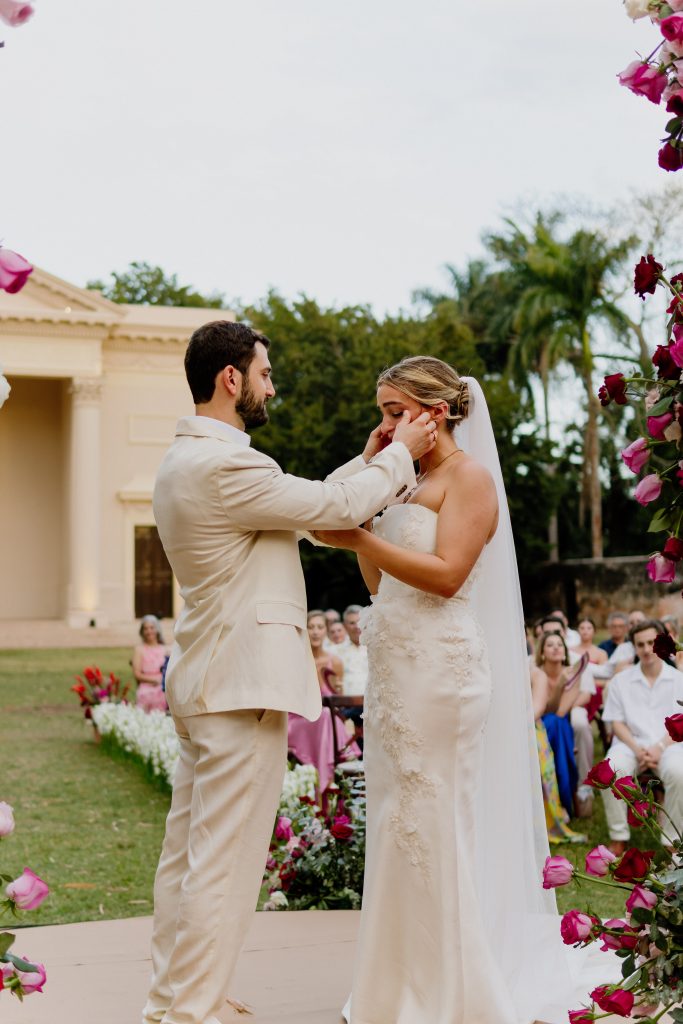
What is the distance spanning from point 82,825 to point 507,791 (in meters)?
6.79

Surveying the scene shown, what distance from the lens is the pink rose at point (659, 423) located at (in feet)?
9.82

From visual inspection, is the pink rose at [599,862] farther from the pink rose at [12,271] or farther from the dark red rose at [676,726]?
the pink rose at [12,271]

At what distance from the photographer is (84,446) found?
140 feet

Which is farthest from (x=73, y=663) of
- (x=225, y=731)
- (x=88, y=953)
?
(x=225, y=731)

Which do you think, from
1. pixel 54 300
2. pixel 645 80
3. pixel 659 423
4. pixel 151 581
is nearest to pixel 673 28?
pixel 645 80

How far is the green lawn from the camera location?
320 inches

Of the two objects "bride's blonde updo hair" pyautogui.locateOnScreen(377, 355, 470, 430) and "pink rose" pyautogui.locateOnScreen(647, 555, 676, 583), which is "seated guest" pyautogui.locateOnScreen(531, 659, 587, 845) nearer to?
"bride's blonde updo hair" pyautogui.locateOnScreen(377, 355, 470, 430)

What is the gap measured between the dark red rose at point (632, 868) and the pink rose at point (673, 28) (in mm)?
1940

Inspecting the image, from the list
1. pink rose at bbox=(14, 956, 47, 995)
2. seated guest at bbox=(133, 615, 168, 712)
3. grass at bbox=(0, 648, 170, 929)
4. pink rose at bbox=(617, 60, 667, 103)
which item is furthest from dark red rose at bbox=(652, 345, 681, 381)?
seated guest at bbox=(133, 615, 168, 712)

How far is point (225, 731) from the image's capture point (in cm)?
408

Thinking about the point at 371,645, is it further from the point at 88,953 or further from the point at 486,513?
the point at 88,953

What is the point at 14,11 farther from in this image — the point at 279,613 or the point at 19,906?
the point at 279,613

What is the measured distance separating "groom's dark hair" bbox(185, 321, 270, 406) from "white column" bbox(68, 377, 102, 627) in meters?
39.0

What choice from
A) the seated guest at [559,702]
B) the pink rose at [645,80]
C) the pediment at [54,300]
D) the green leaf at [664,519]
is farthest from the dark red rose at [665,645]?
the pediment at [54,300]
